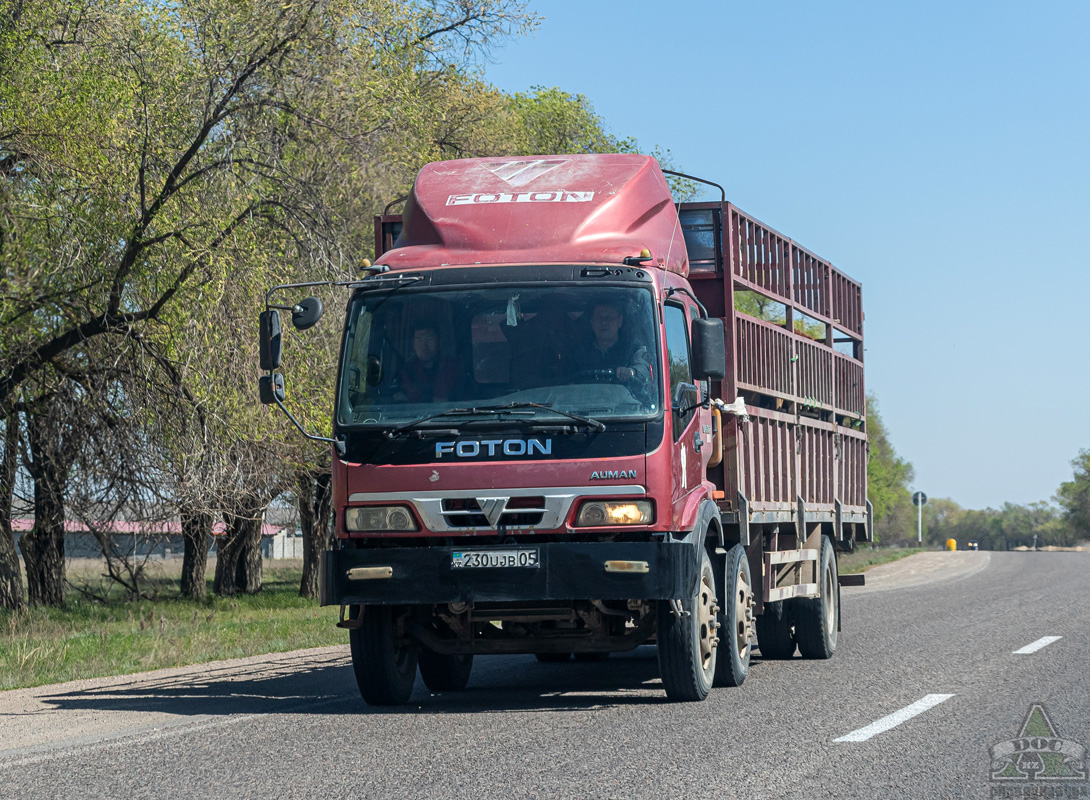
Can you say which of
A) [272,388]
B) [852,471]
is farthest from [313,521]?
[272,388]

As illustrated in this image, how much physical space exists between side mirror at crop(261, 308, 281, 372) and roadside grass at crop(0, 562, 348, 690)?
437 centimetres

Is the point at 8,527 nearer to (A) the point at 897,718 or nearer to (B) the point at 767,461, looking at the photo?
(B) the point at 767,461

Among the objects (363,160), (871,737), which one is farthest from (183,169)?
(871,737)

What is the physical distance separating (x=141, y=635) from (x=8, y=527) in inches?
145

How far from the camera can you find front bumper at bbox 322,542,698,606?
9.01 meters

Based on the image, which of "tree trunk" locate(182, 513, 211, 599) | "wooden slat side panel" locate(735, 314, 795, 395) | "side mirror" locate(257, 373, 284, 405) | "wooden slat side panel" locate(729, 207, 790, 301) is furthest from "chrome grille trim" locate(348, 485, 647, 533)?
"tree trunk" locate(182, 513, 211, 599)

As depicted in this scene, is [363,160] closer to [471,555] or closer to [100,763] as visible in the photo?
[471,555]

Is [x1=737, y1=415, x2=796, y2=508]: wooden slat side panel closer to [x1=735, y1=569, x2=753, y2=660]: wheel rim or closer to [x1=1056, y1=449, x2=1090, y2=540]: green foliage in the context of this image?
[x1=735, y1=569, x2=753, y2=660]: wheel rim

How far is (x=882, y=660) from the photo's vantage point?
43.2 feet

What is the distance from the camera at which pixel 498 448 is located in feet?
29.8

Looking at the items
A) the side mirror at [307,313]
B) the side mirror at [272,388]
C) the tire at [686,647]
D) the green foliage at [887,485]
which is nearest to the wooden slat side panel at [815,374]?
the tire at [686,647]

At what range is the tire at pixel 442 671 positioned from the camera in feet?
36.9

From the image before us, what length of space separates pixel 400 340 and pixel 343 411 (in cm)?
59

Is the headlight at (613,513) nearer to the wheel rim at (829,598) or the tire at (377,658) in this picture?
the tire at (377,658)
